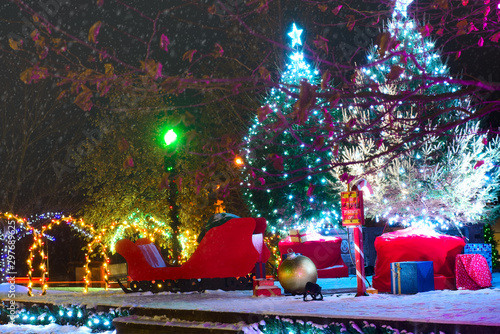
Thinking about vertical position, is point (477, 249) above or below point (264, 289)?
above

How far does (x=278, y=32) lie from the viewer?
910 inches

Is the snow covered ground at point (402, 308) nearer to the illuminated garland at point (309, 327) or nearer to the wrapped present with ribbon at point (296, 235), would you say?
the illuminated garland at point (309, 327)

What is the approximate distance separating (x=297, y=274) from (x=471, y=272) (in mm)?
3918

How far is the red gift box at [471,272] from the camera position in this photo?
11.6 meters

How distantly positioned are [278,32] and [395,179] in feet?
27.4

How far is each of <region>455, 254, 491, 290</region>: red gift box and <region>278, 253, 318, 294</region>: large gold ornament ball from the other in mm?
3321

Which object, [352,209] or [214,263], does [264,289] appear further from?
[352,209]

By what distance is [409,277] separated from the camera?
11055 mm

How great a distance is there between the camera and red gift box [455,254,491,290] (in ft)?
38.1

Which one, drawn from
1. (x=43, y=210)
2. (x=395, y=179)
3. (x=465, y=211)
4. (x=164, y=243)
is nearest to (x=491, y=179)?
(x=465, y=211)

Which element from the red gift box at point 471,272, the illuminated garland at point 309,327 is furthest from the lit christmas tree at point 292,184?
the illuminated garland at point 309,327

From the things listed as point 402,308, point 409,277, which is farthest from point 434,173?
point 402,308

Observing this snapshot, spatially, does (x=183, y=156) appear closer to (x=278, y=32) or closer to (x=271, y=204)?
(x=271, y=204)

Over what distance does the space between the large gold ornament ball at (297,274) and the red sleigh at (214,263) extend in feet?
4.94
